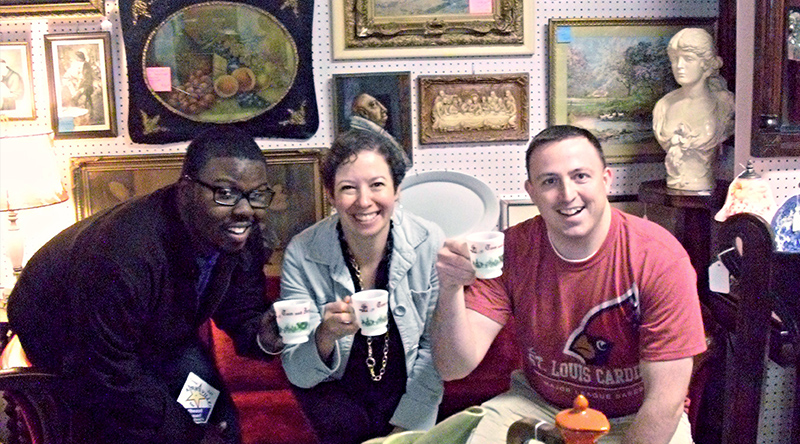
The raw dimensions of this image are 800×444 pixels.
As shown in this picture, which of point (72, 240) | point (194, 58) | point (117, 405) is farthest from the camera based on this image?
point (194, 58)

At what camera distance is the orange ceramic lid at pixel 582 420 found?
3.60 ft

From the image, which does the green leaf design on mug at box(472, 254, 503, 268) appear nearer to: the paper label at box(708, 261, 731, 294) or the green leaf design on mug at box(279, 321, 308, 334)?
the green leaf design on mug at box(279, 321, 308, 334)

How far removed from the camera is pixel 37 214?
316 centimetres

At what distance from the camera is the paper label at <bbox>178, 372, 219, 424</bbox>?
227 cm

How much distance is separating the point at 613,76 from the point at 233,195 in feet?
6.40

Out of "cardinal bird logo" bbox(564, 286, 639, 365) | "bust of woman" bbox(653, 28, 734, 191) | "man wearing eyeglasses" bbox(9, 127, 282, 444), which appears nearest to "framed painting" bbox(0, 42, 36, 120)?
"man wearing eyeglasses" bbox(9, 127, 282, 444)

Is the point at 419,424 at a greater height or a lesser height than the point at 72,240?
lesser

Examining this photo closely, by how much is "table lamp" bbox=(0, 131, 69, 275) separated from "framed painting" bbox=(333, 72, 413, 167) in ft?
3.92

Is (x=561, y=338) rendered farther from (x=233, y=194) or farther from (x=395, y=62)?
(x=395, y=62)

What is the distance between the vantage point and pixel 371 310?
78.7 inches

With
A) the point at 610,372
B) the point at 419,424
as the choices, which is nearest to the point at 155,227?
the point at 419,424

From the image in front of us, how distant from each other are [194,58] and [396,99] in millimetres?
904

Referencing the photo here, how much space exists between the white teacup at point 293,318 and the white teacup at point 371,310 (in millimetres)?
182

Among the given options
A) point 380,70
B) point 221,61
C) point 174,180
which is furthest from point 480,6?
point 174,180
